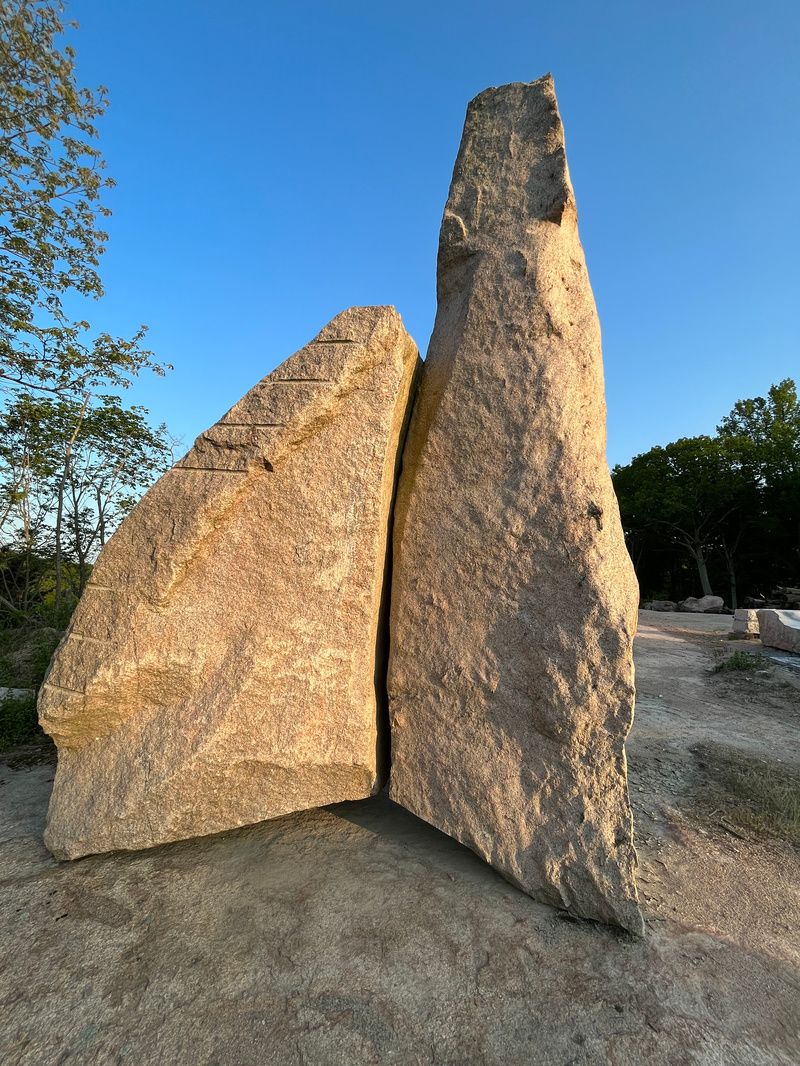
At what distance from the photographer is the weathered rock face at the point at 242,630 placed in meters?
2.24

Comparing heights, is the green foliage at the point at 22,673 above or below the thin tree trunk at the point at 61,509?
below

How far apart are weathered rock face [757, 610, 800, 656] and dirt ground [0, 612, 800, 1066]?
6454 millimetres

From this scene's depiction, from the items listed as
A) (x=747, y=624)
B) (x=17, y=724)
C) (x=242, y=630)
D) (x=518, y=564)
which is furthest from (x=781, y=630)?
(x=17, y=724)

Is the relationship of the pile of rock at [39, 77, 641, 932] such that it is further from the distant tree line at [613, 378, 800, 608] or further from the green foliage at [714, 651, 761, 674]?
the distant tree line at [613, 378, 800, 608]

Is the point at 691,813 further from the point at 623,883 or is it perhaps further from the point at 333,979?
the point at 333,979

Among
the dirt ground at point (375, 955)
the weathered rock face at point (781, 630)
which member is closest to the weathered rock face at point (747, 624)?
the weathered rock face at point (781, 630)

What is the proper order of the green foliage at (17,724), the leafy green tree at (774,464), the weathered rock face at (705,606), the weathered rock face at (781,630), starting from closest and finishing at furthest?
1. the green foliage at (17,724)
2. the weathered rock face at (781,630)
3. the weathered rock face at (705,606)
4. the leafy green tree at (774,464)

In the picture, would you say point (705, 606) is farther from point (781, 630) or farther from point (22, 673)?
point (22, 673)

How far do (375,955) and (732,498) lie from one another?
2301 cm

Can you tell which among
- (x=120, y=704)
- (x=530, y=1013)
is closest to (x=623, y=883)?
(x=530, y=1013)

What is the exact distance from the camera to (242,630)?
232 cm

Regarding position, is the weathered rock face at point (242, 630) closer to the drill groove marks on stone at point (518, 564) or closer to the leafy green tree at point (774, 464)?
the drill groove marks on stone at point (518, 564)

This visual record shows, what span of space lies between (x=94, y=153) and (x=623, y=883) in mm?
10180

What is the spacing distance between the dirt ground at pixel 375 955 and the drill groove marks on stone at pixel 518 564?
251mm
